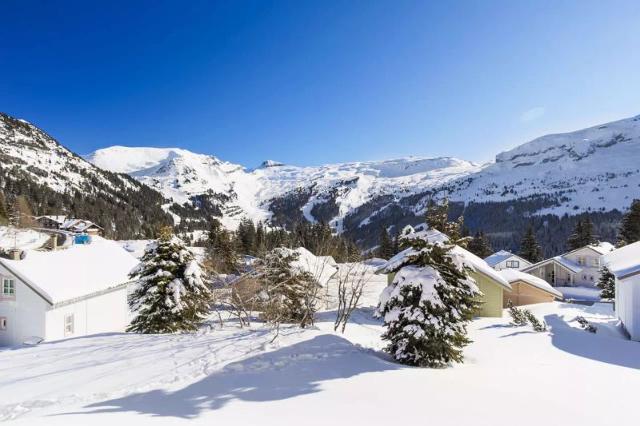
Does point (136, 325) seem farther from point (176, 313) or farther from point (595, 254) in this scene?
point (595, 254)

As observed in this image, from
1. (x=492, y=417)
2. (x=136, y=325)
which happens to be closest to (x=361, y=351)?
(x=492, y=417)

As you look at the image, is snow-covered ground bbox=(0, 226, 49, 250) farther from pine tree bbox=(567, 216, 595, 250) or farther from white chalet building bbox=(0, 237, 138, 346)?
pine tree bbox=(567, 216, 595, 250)

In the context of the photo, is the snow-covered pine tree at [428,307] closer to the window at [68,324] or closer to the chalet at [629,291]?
the chalet at [629,291]

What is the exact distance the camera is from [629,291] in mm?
19938

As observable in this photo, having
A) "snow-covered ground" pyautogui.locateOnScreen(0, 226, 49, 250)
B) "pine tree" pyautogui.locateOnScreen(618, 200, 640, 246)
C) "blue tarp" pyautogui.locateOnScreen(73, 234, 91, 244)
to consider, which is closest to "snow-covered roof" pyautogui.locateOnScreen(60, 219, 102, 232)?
"snow-covered ground" pyautogui.locateOnScreen(0, 226, 49, 250)

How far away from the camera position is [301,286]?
20062 millimetres

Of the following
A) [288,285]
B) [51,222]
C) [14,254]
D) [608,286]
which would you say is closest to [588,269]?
[608,286]

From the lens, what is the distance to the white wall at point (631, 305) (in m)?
18.7

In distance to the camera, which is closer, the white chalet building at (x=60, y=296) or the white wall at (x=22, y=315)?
the white wall at (x=22, y=315)

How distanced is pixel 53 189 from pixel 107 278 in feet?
539

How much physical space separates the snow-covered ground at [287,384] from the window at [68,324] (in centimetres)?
842

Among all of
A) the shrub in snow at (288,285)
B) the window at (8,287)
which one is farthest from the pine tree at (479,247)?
the window at (8,287)

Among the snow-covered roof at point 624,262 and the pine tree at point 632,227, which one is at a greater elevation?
the pine tree at point 632,227

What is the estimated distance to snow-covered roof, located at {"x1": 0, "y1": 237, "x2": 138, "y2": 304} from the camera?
66.7 feet
